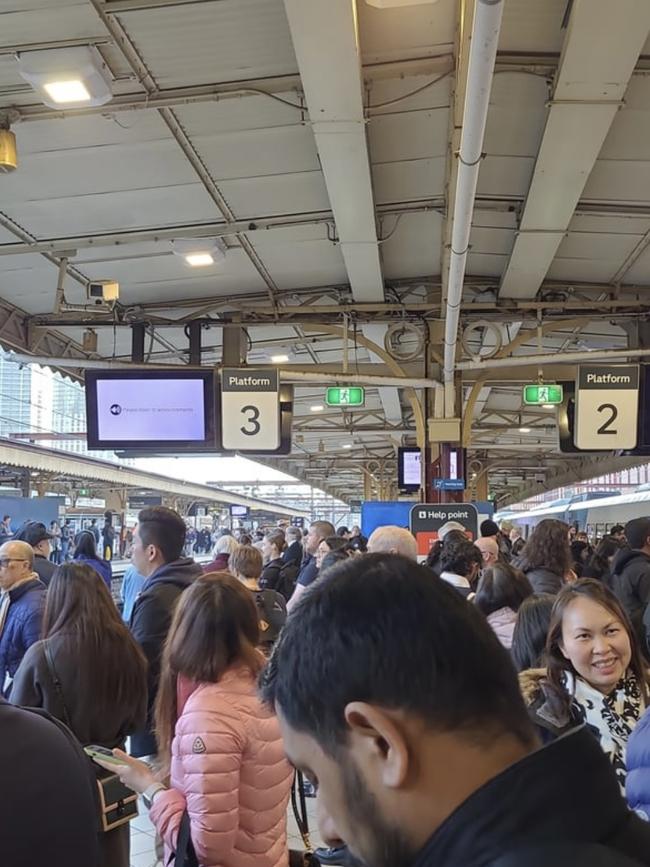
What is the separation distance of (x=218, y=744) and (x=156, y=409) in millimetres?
6132

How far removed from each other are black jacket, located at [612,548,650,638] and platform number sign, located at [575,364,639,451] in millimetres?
2685

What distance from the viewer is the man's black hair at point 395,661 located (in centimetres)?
82

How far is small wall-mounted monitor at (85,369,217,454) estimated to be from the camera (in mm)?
8102

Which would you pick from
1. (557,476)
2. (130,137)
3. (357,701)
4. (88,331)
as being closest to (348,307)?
(88,331)

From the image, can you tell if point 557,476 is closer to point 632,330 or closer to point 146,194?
point 632,330

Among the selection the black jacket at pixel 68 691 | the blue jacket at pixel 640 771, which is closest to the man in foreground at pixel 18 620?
the black jacket at pixel 68 691

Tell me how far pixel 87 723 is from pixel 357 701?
7.90 feet

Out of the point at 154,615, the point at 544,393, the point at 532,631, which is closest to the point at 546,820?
the point at 532,631

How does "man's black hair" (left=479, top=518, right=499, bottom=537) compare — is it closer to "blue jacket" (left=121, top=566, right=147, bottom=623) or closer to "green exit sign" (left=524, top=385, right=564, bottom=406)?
"green exit sign" (left=524, top=385, right=564, bottom=406)

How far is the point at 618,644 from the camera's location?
2.60 m

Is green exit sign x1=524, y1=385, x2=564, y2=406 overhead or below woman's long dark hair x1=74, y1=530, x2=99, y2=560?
overhead

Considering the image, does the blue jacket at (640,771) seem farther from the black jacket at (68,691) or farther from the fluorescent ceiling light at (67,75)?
the fluorescent ceiling light at (67,75)

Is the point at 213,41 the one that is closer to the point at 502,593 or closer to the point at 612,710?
the point at 502,593

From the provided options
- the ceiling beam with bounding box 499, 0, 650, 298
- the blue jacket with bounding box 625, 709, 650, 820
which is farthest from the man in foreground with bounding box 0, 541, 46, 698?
the ceiling beam with bounding box 499, 0, 650, 298
